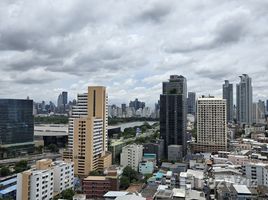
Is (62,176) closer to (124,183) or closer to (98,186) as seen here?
(98,186)

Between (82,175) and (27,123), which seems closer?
(82,175)

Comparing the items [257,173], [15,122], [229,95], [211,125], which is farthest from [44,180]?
[229,95]

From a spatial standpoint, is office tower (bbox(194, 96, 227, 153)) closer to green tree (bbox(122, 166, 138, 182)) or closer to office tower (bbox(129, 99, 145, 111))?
green tree (bbox(122, 166, 138, 182))

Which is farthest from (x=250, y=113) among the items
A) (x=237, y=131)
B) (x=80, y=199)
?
(x=80, y=199)

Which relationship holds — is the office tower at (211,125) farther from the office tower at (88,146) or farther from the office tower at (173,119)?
the office tower at (88,146)

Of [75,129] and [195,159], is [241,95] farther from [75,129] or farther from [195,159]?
[75,129]

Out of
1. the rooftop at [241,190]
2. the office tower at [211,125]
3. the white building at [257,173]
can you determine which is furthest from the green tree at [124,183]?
the office tower at [211,125]
